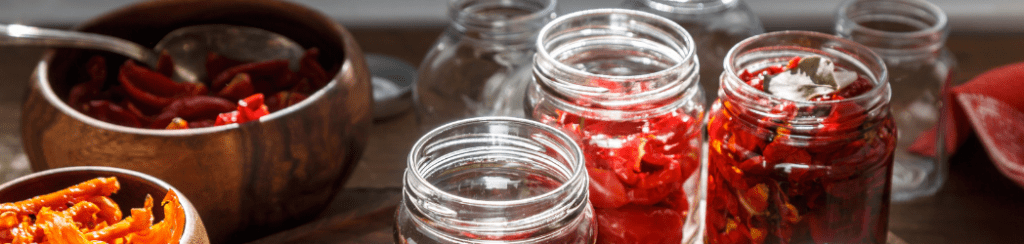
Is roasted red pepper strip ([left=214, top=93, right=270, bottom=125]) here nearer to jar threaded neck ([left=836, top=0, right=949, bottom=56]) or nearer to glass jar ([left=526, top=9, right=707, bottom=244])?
glass jar ([left=526, top=9, right=707, bottom=244])

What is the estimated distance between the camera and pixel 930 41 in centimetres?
83

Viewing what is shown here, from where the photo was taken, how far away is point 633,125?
608 millimetres

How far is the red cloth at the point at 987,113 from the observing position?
84 centimetres

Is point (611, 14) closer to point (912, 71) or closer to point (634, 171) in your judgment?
point (634, 171)

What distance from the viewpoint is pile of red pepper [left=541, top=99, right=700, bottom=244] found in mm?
594

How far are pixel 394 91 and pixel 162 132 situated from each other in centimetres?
39

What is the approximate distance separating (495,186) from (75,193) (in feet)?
0.86

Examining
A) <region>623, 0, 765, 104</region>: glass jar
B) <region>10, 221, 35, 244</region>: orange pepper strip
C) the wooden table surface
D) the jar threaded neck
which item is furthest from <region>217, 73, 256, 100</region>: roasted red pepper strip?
the jar threaded neck

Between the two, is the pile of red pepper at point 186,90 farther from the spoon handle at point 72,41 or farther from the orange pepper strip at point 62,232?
the orange pepper strip at point 62,232

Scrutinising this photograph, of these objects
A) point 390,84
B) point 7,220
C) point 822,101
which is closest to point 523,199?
point 822,101

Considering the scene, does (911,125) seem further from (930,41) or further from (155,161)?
(155,161)

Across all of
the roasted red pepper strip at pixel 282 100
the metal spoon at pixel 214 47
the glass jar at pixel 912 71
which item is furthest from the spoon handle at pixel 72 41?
the glass jar at pixel 912 71

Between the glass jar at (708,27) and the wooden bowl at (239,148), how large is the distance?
287mm

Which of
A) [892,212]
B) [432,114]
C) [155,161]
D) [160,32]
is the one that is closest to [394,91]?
[432,114]
